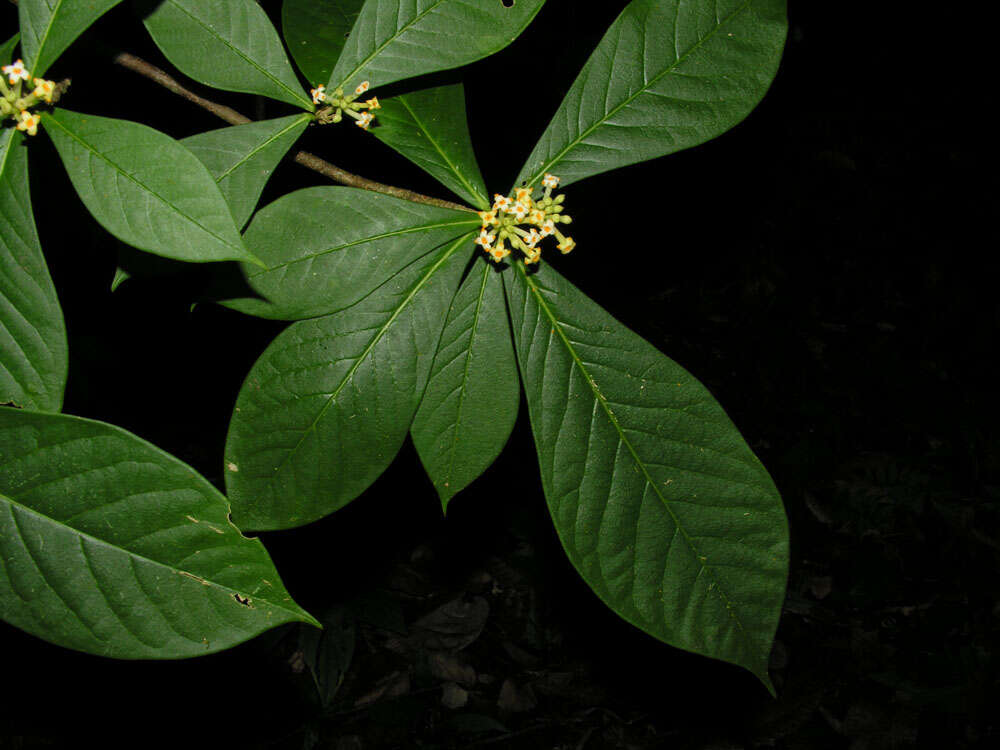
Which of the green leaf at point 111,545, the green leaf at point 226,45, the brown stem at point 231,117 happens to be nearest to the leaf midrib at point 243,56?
the green leaf at point 226,45

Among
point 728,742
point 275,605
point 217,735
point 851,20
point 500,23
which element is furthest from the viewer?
point 851,20

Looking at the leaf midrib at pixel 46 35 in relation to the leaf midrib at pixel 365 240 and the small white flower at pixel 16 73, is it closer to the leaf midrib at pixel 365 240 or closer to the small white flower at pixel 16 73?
the small white flower at pixel 16 73

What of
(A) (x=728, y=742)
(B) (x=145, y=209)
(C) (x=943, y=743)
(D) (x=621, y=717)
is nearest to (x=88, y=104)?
(B) (x=145, y=209)

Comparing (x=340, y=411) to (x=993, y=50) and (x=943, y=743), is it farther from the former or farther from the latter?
(x=993, y=50)

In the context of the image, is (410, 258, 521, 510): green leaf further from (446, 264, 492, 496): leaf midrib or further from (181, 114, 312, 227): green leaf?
→ (181, 114, 312, 227): green leaf

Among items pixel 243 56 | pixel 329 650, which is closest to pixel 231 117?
pixel 243 56
